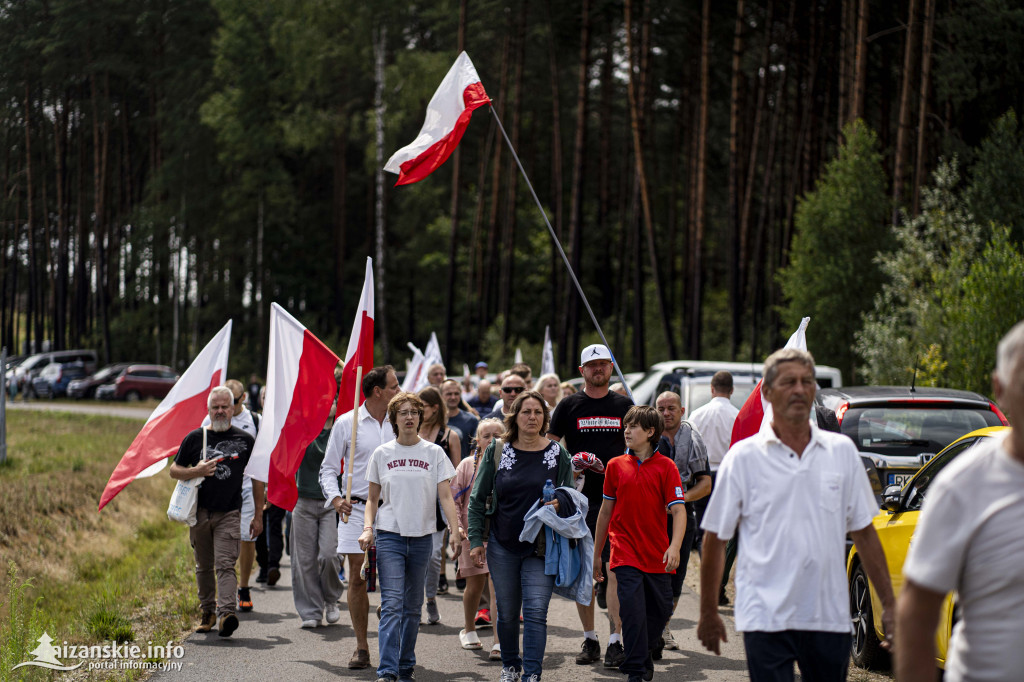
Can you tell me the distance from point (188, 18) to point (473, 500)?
162ft

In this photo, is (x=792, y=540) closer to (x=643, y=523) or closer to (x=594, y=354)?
(x=643, y=523)

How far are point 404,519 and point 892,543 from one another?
310 cm

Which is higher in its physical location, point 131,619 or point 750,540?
point 750,540

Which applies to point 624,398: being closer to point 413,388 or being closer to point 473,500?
point 473,500

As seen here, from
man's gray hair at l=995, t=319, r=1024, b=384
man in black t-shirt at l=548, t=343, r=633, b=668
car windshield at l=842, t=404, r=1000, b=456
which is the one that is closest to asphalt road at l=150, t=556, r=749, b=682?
man in black t-shirt at l=548, t=343, r=633, b=668

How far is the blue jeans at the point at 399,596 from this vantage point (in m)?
7.44

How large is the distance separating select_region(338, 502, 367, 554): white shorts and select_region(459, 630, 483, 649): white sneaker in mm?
1169

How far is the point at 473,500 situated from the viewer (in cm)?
760

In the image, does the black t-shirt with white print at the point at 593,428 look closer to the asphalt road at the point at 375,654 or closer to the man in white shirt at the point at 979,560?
the asphalt road at the point at 375,654

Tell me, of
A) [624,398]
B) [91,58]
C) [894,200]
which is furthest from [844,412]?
[91,58]

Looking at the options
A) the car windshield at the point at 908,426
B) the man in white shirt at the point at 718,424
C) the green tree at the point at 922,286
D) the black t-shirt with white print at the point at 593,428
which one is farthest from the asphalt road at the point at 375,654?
the green tree at the point at 922,286

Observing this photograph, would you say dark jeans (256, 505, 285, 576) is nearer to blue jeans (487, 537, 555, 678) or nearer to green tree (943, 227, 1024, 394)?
blue jeans (487, 537, 555, 678)

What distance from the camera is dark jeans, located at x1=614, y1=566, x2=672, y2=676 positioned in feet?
23.2

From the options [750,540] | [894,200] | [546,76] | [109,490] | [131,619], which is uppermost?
[546,76]
